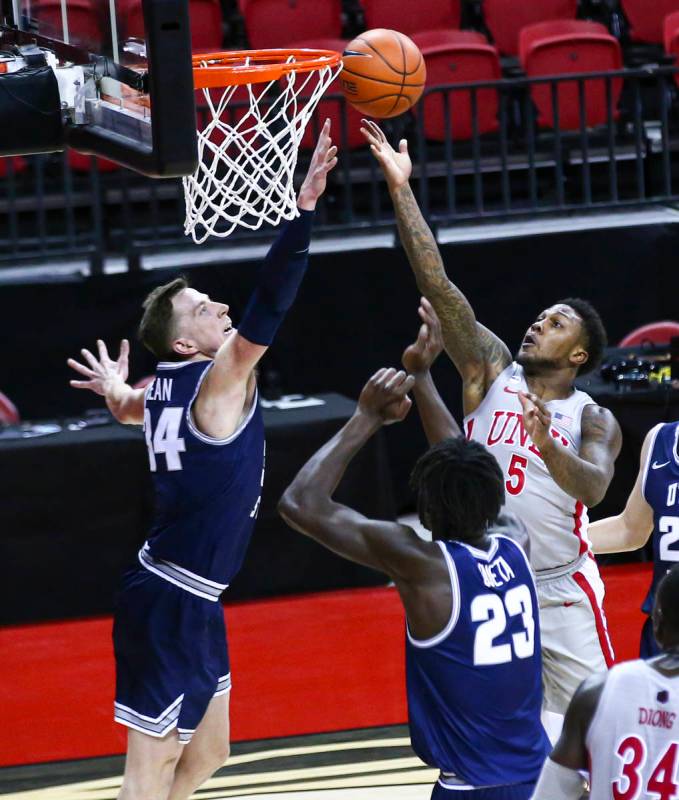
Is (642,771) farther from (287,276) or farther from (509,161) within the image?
(509,161)

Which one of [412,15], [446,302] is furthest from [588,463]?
[412,15]

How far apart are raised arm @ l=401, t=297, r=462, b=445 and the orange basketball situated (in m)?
1.41

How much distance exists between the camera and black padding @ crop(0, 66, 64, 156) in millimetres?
4414

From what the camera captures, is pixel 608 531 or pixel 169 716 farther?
pixel 608 531

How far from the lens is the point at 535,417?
4.88m

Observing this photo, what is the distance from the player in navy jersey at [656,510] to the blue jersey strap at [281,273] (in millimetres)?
1411

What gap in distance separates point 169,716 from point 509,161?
700 centimetres

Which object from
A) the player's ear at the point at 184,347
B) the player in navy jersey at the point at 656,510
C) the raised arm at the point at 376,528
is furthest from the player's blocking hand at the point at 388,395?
the player in navy jersey at the point at 656,510

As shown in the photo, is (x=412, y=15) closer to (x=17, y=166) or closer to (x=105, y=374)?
(x=17, y=166)

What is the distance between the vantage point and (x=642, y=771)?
123 inches

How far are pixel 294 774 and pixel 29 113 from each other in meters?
2.72

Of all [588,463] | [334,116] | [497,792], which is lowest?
[497,792]

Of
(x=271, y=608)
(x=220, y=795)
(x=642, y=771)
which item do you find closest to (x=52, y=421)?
(x=271, y=608)

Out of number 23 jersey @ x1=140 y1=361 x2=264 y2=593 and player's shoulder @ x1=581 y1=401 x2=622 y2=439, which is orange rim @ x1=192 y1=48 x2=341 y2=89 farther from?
player's shoulder @ x1=581 y1=401 x2=622 y2=439
